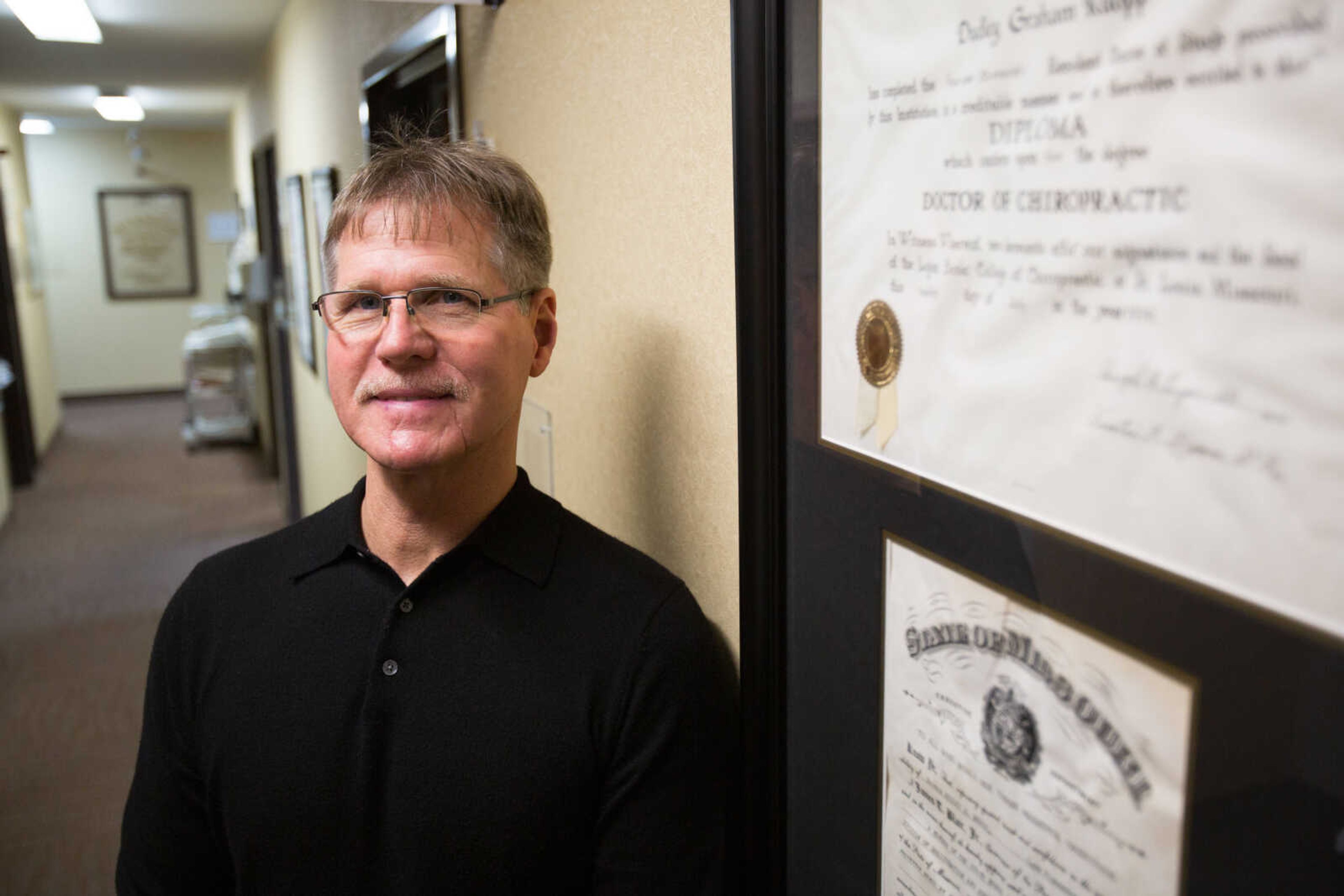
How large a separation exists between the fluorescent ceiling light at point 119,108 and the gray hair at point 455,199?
6.53 metres

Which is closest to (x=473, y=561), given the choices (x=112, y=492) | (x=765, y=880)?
(x=765, y=880)

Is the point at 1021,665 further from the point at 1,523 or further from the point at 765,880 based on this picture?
the point at 1,523

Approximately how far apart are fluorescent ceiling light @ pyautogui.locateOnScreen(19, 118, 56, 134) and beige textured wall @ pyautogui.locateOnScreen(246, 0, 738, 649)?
7628 millimetres

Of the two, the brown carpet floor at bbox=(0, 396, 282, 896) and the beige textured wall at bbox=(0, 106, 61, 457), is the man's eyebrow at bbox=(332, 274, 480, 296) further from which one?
the beige textured wall at bbox=(0, 106, 61, 457)

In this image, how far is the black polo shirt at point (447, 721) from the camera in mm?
906

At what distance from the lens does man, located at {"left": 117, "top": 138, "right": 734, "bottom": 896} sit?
911 mm

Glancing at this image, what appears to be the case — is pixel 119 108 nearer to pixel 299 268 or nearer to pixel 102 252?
pixel 102 252

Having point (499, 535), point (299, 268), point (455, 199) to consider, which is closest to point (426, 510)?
point (499, 535)

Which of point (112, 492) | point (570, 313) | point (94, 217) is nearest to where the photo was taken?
point (570, 313)

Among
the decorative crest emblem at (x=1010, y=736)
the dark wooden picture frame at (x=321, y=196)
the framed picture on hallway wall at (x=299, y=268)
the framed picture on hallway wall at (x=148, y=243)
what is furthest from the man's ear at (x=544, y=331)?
the framed picture on hallway wall at (x=148, y=243)

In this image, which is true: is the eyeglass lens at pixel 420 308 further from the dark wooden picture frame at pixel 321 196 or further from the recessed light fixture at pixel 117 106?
the recessed light fixture at pixel 117 106

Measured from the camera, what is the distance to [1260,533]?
386mm

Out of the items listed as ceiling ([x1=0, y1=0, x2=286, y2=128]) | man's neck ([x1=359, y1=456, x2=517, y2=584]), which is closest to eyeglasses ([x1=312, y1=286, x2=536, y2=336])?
man's neck ([x1=359, y1=456, x2=517, y2=584])

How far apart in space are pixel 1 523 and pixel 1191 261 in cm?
627
